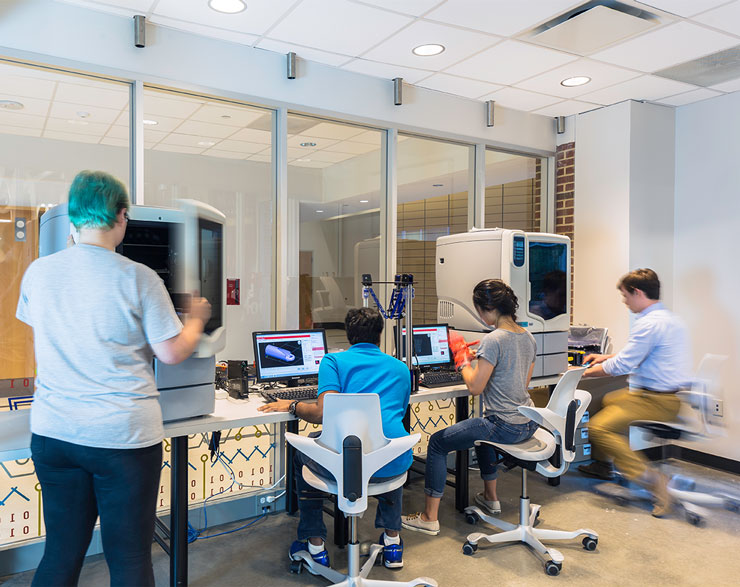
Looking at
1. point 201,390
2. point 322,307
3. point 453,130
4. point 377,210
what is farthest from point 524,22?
point 201,390

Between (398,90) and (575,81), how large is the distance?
1.15 meters

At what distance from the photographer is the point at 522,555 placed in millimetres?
2773

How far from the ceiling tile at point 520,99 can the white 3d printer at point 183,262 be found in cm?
258

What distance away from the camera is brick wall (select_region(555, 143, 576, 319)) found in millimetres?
4566

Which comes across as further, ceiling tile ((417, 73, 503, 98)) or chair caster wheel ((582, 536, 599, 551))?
ceiling tile ((417, 73, 503, 98))

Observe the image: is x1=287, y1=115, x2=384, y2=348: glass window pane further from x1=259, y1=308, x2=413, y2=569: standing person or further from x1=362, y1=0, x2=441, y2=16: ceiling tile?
x1=259, y1=308, x2=413, y2=569: standing person

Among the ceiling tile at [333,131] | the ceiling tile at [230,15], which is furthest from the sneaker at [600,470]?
the ceiling tile at [230,15]

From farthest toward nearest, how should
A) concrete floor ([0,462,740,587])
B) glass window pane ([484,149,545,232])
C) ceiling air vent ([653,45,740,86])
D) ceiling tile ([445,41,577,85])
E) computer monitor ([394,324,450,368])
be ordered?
glass window pane ([484,149,545,232]) → computer monitor ([394,324,450,368]) → ceiling air vent ([653,45,740,86]) → ceiling tile ([445,41,577,85]) → concrete floor ([0,462,740,587])

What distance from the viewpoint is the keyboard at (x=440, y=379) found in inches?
125

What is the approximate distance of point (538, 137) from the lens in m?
4.59

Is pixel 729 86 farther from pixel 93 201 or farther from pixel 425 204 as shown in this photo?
pixel 93 201

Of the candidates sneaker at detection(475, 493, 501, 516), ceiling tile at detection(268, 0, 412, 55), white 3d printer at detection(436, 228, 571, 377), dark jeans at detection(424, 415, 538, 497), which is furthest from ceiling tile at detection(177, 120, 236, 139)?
sneaker at detection(475, 493, 501, 516)

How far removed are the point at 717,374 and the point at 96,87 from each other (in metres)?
3.65

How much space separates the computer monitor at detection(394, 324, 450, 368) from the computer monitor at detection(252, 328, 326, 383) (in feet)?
2.08
